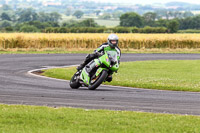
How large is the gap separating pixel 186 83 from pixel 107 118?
937cm

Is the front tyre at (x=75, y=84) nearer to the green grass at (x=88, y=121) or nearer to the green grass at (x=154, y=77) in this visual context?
the green grass at (x=154, y=77)

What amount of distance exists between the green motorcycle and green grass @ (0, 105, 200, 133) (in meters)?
3.97

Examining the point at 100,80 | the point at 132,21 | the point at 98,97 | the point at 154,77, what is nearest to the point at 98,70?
→ the point at 100,80

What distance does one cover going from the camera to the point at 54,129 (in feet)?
32.1

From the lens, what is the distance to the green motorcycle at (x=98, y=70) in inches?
627

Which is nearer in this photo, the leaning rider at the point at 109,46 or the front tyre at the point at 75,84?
the leaning rider at the point at 109,46

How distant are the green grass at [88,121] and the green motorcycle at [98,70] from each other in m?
3.97

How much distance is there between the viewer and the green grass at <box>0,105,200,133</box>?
984 centimetres

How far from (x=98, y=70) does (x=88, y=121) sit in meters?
5.53

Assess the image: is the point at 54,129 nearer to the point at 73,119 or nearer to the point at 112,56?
the point at 73,119

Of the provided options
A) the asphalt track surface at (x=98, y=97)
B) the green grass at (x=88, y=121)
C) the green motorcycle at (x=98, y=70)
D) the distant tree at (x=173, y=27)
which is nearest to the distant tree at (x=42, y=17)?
the distant tree at (x=173, y=27)

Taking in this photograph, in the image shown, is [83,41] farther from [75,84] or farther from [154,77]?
[75,84]

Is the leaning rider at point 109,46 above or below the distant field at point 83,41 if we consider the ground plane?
above

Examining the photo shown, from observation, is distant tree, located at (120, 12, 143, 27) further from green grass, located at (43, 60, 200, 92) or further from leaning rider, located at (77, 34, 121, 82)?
leaning rider, located at (77, 34, 121, 82)
